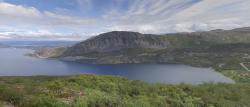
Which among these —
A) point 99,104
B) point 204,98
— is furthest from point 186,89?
point 99,104

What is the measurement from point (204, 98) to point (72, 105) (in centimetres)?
2607

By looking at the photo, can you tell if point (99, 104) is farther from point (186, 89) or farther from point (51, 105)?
point (186, 89)

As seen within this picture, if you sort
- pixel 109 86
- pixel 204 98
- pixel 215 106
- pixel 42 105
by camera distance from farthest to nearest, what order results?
pixel 109 86, pixel 204 98, pixel 215 106, pixel 42 105

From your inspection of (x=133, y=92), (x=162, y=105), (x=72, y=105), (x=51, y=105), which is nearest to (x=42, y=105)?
(x=51, y=105)

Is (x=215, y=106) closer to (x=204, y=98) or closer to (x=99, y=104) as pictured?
(x=204, y=98)

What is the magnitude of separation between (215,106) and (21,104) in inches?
1080

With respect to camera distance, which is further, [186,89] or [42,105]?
[186,89]

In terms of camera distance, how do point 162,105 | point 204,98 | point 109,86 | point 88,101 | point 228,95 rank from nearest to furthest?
point 88,101
point 162,105
point 204,98
point 109,86
point 228,95

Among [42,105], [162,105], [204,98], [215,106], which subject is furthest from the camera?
[204,98]

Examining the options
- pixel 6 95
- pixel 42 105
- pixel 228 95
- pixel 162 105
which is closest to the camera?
pixel 42 105

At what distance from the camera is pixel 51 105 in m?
23.8

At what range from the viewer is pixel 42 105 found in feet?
77.8

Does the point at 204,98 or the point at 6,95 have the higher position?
the point at 6,95

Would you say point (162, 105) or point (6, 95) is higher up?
point (6, 95)
